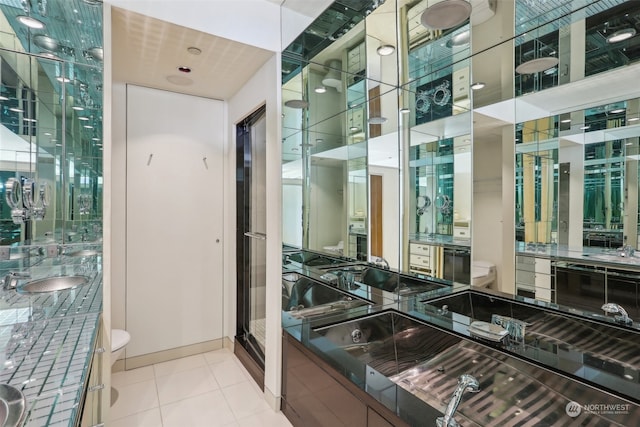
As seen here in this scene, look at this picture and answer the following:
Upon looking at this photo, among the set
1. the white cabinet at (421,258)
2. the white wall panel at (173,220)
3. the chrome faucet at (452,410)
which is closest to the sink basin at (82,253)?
the white wall panel at (173,220)

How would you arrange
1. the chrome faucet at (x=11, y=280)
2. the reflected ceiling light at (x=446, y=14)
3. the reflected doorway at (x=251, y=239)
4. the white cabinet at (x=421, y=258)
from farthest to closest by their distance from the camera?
the reflected doorway at (x=251, y=239) → the white cabinet at (x=421, y=258) → the chrome faucet at (x=11, y=280) → the reflected ceiling light at (x=446, y=14)

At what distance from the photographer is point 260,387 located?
101 inches

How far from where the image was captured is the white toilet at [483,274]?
1.45 metres

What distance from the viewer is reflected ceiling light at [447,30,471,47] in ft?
5.26

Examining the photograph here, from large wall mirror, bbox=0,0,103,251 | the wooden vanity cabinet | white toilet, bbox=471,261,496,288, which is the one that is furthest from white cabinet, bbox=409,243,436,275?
large wall mirror, bbox=0,0,103,251

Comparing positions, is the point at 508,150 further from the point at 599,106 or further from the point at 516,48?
the point at 516,48

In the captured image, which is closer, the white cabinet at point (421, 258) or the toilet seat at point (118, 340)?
the white cabinet at point (421, 258)

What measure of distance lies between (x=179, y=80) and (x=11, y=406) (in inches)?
105

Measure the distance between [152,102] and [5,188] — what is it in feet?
4.76

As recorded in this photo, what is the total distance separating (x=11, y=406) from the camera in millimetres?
793

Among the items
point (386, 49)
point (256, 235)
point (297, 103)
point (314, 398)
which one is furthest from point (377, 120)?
point (314, 398)

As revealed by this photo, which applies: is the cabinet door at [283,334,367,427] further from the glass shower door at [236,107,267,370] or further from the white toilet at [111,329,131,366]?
the white toilet at [111,329,131,366]

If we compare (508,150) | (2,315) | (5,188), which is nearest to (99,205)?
(5,188)

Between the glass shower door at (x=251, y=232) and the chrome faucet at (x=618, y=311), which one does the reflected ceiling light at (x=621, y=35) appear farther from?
the glass shower door at (x=251, y=232)
